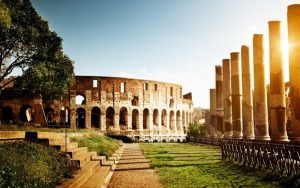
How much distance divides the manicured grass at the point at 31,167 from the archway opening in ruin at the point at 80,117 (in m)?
29.6

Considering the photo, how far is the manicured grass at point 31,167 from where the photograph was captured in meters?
4.96

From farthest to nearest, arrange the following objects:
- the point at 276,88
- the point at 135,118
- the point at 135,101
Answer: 1. the point at 135,118
2. the point at 135,101
3. the point at 276,88

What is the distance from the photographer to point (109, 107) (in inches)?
1513

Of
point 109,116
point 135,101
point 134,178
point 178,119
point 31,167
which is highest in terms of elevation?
point 135,101

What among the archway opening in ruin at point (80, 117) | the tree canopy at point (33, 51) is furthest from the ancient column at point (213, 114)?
the archway opening in ruin at point (80, 117)

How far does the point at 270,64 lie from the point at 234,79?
5133 mm

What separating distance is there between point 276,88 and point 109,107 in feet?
87.1

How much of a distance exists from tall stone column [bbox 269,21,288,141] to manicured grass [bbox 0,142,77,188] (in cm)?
902

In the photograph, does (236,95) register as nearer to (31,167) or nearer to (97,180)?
(97,180)

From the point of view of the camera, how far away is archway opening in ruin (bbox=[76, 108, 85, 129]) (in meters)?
37.4

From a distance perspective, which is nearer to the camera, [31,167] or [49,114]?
[31,167]

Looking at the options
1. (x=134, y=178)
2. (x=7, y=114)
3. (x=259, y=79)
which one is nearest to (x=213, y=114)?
(x=259, y=79)

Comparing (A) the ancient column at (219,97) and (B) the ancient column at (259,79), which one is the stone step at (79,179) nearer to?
(B) the ancient column at (259,79)

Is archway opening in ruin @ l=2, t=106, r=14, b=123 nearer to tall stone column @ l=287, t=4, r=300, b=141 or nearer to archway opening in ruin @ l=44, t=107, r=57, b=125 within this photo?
archway opening in ruin @ l=44, t=107, r=57, b=125
